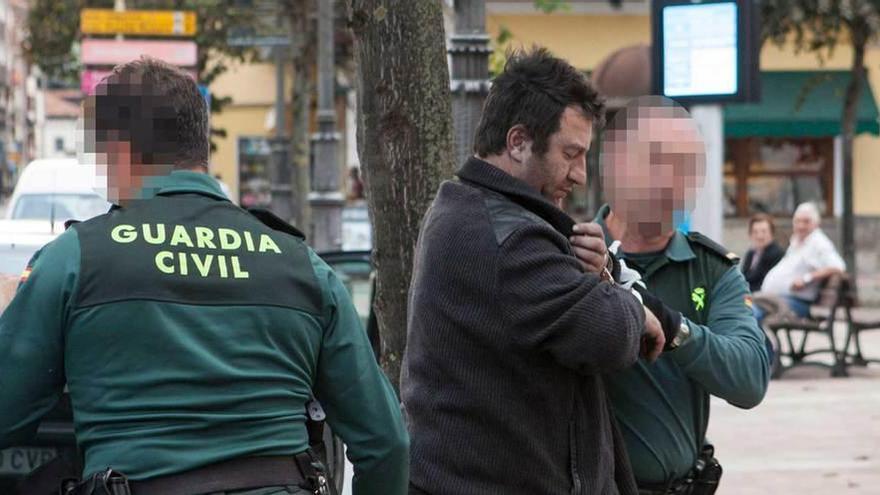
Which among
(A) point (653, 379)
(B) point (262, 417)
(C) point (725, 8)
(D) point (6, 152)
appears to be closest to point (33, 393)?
(B) point (262, 417)

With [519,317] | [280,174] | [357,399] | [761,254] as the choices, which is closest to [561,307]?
[519,317]

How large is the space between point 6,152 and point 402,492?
131m

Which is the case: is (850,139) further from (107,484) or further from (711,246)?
(107,484)

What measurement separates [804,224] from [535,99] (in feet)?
39.2

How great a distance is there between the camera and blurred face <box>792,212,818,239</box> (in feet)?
48.2

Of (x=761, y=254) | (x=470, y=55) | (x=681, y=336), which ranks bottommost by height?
(x=761, y=254)

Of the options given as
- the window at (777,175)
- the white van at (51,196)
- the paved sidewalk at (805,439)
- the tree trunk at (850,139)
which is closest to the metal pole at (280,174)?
the window at (777,175)

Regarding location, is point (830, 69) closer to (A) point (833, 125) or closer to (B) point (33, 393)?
(A) point (833, 125)

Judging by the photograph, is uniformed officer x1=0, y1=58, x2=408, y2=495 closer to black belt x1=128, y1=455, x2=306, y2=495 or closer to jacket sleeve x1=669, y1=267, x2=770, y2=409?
black belt x1=128, y1=455, x2=306, y2=495

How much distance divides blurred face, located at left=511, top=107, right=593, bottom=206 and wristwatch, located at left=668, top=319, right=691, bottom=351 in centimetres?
46

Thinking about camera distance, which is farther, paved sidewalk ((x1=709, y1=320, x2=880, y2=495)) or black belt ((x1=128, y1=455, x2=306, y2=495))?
paved sidewalk ((x1=709, y1=320, x2=880, y2=495))

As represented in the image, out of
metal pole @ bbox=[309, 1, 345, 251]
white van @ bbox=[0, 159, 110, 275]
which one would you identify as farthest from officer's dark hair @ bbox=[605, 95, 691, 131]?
metal pole @ bbox=[309, 1, 345, 251]

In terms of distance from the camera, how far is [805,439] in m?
10.6

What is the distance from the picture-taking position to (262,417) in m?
2.86
